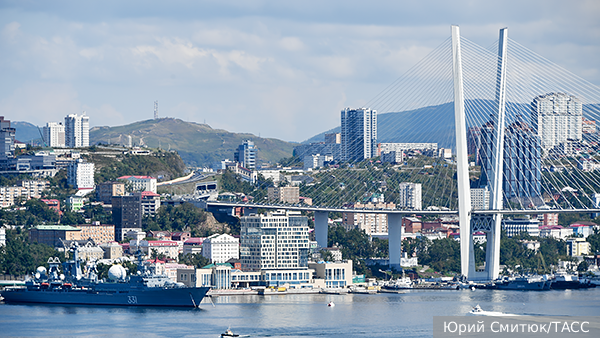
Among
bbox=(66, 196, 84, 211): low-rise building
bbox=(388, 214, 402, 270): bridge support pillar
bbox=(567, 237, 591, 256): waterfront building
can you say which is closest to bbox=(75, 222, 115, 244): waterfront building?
bbox=(66, 196, 84, 211): low-rise building

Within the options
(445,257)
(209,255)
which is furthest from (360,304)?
(445,257)

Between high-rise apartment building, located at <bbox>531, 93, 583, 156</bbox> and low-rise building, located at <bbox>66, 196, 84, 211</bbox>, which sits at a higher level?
high-rise apartment building, located at <bbox>531, 93, 583, 156</bbox>

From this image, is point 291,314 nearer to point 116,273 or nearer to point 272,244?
point 116,273

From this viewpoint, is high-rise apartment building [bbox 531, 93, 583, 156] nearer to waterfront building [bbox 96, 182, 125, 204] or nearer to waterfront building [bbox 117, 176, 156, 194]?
waterfront building [bbox 96, 182, 125, 204]

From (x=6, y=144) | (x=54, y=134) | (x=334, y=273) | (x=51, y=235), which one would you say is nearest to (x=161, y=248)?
(x=51, y=235)

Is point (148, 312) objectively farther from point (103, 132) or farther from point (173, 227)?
point (103, 132)

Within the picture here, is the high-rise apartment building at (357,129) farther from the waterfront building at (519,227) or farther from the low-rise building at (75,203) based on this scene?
the low-rise building at (75,203)
